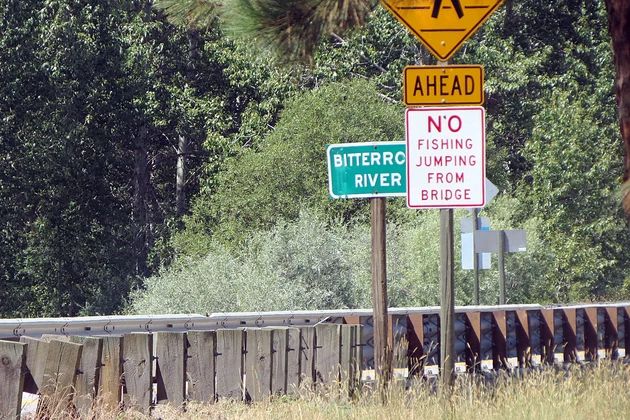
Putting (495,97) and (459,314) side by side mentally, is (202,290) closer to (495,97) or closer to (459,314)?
(459,314)

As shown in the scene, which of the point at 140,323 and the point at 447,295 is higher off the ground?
the point at 447,295

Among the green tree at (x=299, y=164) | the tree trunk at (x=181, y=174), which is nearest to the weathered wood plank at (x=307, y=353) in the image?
the green tree at (x=299, y=164)

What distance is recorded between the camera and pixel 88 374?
7773 mm

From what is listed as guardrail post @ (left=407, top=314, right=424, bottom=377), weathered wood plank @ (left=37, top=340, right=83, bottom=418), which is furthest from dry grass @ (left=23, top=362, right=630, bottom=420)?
guardrail post @ (left=407, top=314, right=424, bottom=377)

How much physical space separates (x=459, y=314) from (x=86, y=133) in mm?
22208

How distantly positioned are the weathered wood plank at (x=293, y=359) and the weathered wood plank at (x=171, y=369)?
1.20m

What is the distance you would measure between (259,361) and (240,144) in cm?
2447

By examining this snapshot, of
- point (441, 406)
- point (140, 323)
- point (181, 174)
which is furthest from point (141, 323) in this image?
point (181, 174)

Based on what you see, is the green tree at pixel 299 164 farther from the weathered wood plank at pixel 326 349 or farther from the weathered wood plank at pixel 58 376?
the weathered wood plank at pixel 58 376

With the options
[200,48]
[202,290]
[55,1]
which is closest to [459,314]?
[202,290]

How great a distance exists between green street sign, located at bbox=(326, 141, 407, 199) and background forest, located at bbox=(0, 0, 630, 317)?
15925 millimetres

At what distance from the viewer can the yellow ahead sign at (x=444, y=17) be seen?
745cm

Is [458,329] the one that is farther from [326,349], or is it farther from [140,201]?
[140,201]

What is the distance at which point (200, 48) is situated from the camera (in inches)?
1495
